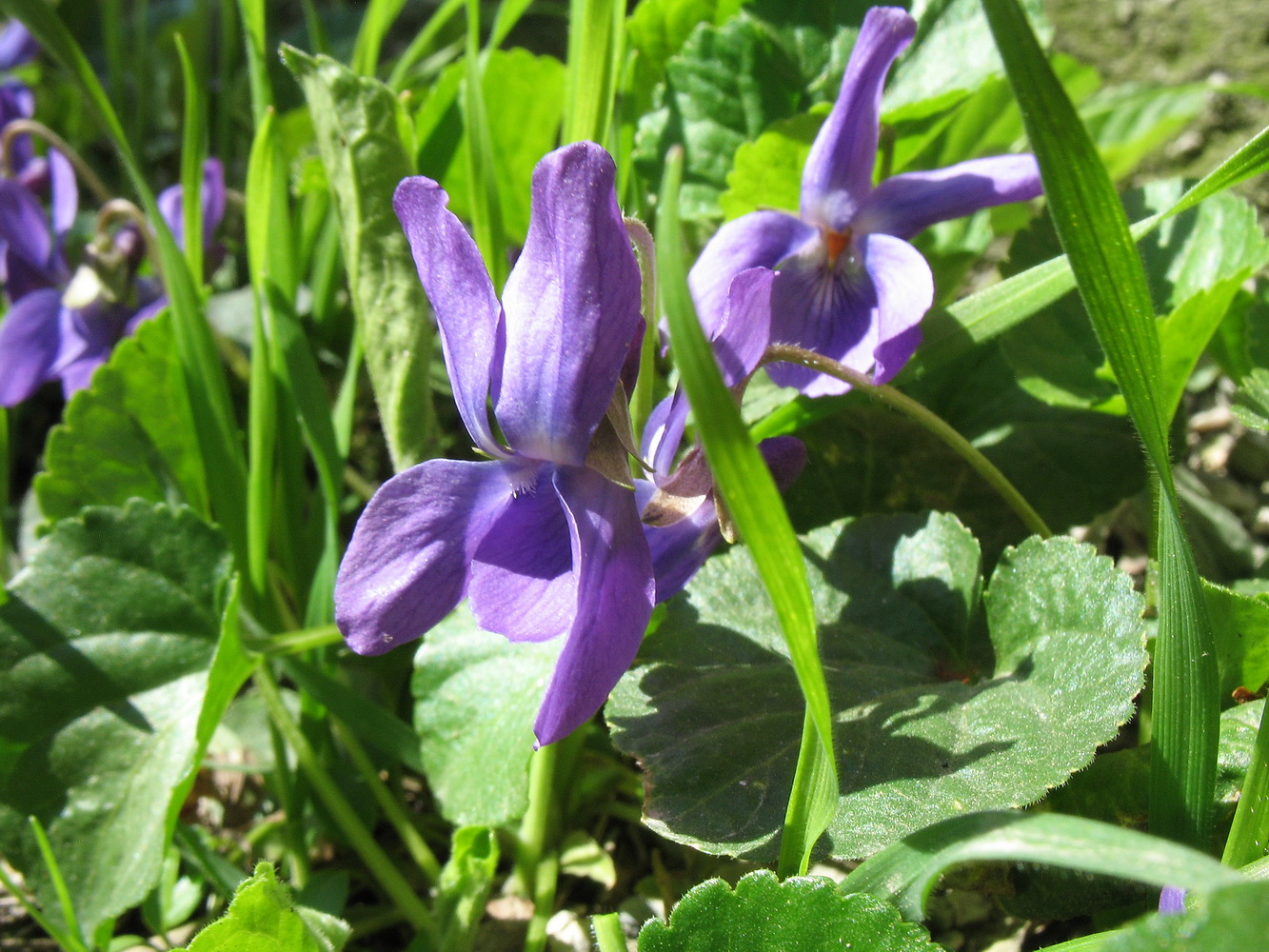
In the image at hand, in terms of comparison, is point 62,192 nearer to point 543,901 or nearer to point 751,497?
point 543,901

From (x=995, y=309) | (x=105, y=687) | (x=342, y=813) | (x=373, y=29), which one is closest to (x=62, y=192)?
(x=373, y=29)

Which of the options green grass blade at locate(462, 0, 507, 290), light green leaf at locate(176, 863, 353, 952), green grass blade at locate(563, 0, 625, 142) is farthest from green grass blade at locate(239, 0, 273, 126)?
light green leaf at locate(176, 863, 353, 952)

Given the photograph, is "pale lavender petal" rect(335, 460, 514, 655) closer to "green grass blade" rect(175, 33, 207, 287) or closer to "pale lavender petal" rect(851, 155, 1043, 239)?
"pale lavender petal" rect(851, 155, 1043, 239)

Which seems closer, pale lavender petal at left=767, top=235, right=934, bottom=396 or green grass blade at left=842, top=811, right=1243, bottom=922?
green grass blade at left=842, top=811, right=1243, bottom=922

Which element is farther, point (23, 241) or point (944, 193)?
point (23, 241)

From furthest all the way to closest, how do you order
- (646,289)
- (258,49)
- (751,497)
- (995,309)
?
(258,49), (995,309), (646,289), (751,497)

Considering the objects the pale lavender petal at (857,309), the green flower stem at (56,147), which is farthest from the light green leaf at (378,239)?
the green flower stem at (56,147)

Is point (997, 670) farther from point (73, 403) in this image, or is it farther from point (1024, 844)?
point (73, 403)
